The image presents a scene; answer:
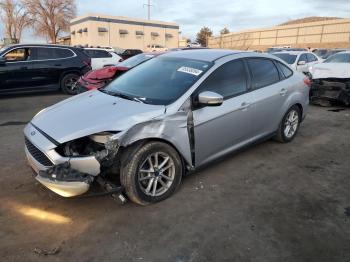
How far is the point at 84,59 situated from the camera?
11.9 m

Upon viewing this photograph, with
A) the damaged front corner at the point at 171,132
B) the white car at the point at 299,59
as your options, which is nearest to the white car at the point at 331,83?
the white car at the point at 299,59

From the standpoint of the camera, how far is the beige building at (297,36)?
49.3m

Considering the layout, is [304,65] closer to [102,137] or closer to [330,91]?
[330,91]

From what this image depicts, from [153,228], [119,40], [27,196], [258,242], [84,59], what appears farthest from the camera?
[119,40]

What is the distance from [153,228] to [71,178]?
0.95 meters

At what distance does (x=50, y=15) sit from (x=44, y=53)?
48012 mm

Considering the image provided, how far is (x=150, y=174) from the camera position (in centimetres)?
375

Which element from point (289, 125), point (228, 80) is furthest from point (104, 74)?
point (228, 80)

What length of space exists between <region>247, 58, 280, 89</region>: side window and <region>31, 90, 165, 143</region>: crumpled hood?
1846mm

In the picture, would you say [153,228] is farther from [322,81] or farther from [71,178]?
[322,81]

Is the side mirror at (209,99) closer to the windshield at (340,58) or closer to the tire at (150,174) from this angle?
the tire at (150,174)

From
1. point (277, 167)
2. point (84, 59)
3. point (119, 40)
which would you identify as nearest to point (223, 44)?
point (119, 40)

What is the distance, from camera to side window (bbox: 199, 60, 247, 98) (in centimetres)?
428

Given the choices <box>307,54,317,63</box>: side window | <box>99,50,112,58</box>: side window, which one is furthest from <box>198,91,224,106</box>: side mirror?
<box>99,50,112,58</box>: side window
